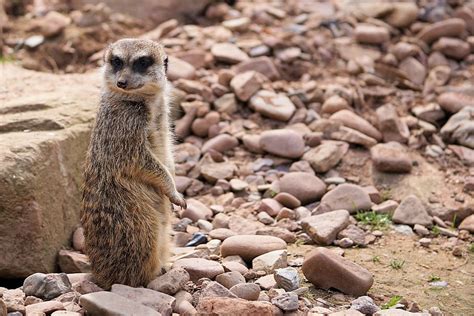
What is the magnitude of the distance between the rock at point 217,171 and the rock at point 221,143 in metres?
0.22

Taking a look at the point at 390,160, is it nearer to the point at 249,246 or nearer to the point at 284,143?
the point at 284,143

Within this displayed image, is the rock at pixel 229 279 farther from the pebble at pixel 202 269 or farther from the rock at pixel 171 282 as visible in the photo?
the rock at pixel 171 282

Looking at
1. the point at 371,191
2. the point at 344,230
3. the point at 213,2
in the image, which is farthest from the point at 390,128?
the point at 213,2

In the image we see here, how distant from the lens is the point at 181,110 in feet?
19.0

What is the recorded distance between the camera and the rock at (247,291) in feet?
11.2

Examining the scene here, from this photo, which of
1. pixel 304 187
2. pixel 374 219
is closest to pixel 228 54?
pixel 304 187

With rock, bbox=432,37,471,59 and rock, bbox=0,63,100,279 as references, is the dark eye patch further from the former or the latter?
rock, bbox=432,37,471,59

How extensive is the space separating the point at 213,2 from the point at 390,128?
2894 mm

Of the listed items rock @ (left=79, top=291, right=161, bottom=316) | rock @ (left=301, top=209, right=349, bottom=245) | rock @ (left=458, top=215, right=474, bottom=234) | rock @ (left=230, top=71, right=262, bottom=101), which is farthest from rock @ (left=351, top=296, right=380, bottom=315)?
rock @ (left=230, top=71, right=262, bottom=101)

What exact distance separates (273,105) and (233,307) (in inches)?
113

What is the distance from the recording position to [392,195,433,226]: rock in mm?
Result: 4609

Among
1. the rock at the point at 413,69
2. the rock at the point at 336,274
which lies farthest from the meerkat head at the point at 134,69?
the rock at the point at 413,69

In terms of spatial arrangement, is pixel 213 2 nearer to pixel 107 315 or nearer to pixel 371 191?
pixel 371 191

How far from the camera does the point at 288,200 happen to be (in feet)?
15.7
